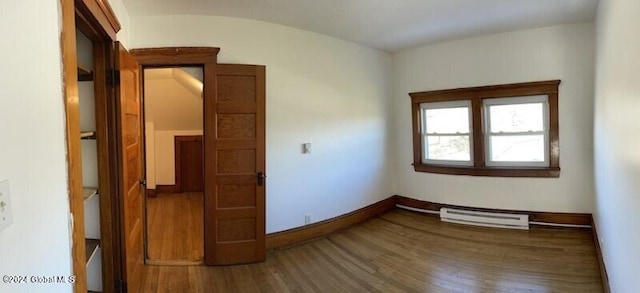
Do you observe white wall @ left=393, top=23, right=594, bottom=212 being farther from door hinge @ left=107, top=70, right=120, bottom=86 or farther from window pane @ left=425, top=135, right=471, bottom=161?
door hinge @ left=107, top=70, right=120, bottom=86

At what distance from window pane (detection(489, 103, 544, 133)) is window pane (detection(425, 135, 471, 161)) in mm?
413

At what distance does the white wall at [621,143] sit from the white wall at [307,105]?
2574 mm

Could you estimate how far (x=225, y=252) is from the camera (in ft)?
10.8

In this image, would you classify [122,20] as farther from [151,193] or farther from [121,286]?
[151,193]

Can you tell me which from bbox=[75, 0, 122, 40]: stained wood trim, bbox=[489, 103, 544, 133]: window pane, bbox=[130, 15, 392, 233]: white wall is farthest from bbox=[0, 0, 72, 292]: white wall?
bbox=[489, 103, 544, 133]: window pane

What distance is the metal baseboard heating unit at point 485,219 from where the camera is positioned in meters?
4.26

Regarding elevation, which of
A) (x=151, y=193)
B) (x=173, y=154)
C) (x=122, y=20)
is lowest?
(x=151, y=193)

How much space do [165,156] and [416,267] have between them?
5.44 m

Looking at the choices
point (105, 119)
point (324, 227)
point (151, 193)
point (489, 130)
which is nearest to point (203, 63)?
point (105, 119)

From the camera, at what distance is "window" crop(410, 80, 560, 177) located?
13.6ft

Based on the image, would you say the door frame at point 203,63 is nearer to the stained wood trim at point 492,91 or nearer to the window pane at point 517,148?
the stained wood trim at point 492,91

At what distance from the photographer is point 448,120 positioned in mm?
4816

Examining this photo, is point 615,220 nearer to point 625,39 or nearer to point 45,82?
point 625,39

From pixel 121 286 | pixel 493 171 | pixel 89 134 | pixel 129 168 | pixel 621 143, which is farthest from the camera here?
pixel 493 171
